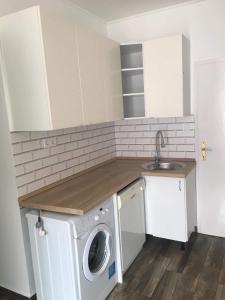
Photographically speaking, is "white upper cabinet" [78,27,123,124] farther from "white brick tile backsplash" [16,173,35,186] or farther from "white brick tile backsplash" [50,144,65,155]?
"white brick tile backsplash" [16,173,35,186]

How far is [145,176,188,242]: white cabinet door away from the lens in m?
2.55

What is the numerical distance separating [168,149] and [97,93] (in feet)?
3.95

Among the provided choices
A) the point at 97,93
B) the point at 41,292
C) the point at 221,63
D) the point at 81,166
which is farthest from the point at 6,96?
the point at 221,63

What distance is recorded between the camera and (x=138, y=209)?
8.37 feet

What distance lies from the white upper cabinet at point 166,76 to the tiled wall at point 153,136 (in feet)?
0.81

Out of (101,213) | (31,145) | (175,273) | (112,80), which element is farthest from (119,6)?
(175,273)

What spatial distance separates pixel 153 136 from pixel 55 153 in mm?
1294

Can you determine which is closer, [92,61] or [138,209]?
[92,61]

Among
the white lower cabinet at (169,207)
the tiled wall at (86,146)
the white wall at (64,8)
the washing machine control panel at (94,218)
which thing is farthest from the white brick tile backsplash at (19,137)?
the white lower cabinet at (169,207)

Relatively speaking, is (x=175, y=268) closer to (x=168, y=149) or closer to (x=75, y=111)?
(x=168, y=149)

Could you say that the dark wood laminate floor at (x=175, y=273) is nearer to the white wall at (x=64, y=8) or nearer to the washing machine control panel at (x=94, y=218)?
the washing machine control panel at (x=94, y=218)

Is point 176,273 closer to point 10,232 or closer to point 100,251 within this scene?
point 100,251

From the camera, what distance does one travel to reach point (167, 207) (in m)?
2.63

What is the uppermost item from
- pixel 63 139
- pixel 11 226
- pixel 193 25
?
pixel 193 25
